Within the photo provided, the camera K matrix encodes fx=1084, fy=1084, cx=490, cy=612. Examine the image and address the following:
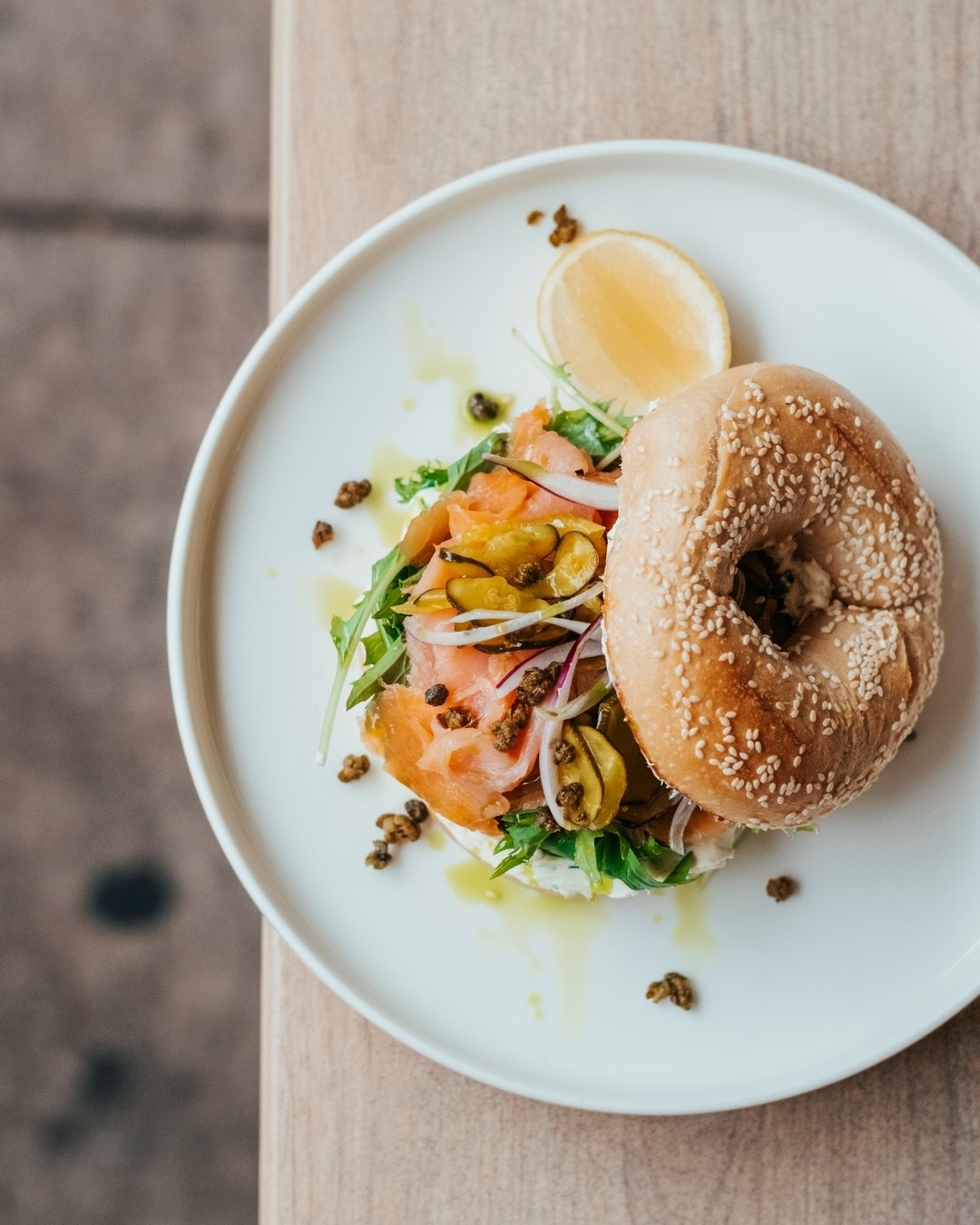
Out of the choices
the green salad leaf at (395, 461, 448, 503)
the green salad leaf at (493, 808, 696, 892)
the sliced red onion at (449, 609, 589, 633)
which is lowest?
the green salad leaf at (493, 808, 696, 892)

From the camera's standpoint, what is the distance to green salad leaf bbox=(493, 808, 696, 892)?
67.9 inches

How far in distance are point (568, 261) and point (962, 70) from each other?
842 mm

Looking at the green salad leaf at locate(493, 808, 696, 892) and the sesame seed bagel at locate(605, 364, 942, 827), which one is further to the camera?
the green salad leaf at locate(493, 808, 696, 892)

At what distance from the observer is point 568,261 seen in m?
1.88

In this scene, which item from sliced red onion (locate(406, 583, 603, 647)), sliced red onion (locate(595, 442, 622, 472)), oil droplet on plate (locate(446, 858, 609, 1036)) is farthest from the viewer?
oil droplet on plate (locate(446, 858, 609, 1036))

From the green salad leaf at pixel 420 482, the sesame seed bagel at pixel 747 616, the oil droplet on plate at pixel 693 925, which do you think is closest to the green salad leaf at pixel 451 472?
the green salad leaf at pixel 420 482

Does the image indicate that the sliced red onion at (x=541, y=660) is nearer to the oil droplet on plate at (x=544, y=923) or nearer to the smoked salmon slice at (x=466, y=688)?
the smoked salmon slice at (x=466, y=688)

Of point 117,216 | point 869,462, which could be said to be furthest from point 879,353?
point 117,216

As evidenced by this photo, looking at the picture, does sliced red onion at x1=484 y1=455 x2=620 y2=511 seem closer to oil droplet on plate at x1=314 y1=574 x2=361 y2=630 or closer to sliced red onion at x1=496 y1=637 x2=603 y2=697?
sliced red onion at x1=496 y1=637 x2=603 y2=697

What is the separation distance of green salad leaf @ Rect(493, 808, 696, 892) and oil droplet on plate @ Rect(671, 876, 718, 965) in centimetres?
11

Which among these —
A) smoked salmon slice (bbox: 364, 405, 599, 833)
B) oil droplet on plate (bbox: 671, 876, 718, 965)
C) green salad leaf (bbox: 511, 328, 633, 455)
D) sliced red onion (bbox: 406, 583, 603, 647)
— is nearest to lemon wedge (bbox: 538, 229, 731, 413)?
green salad leaf (bbox: 511, 328, 633, 455)

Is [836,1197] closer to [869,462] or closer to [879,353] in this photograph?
[869,462]

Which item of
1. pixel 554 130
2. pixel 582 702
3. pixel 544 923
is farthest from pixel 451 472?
pixel 544 923

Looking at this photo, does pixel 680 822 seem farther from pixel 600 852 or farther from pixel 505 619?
pixel 505 619
